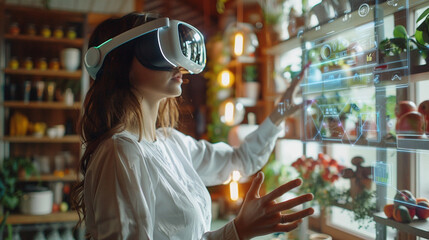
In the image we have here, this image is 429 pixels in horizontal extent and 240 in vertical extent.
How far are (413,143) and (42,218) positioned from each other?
290 centimetres

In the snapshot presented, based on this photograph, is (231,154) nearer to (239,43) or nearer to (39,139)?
(239,43)

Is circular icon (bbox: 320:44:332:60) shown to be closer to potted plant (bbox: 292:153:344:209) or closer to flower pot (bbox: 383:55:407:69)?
flower pot (bbox: 383:55:407:69)

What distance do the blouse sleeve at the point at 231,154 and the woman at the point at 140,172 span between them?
2.6 inches

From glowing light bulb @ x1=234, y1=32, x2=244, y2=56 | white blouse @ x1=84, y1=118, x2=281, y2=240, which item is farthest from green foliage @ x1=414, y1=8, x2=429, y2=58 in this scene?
glowing light bulb @ x1=234, y1=32, x2=244, y2=56

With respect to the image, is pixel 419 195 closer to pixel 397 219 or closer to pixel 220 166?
pixel 397 219

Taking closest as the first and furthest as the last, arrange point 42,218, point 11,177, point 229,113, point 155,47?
point 155,47, point 229,113, point 11,177, point 42,218

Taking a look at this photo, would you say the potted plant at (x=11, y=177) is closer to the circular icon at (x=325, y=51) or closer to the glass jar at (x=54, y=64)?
the glass jar at (x=54, y=64)

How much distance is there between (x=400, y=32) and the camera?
944 mm

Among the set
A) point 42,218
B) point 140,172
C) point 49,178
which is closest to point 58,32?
point 49,178

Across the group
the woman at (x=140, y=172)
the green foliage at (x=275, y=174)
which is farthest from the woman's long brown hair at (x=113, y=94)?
the green foliage at (x=275, y=174)

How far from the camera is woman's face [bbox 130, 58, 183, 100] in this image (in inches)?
41.4

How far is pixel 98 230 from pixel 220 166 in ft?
2.09

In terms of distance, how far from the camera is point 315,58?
124cm

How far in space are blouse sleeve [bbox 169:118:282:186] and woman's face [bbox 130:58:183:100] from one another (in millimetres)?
298
